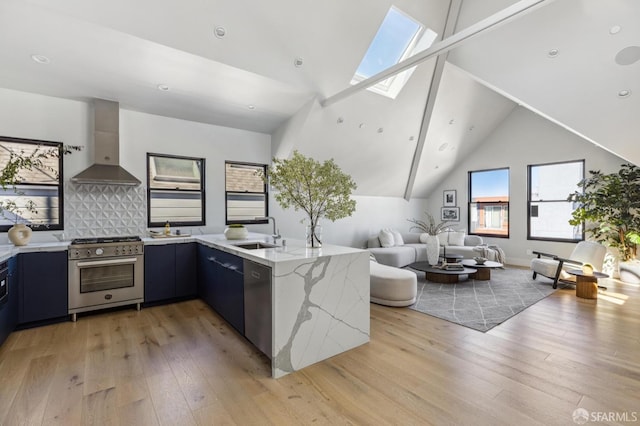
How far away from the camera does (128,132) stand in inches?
165

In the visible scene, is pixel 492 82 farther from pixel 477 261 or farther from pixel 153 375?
pixel 153 375

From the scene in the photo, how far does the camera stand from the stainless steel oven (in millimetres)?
3340

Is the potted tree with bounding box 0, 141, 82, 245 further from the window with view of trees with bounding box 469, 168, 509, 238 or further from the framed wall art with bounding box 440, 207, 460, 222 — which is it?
the window with view of trees with bounding box 469, 168, 509, 238

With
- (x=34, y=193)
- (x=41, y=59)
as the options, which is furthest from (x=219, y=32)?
(x=34, y=193)

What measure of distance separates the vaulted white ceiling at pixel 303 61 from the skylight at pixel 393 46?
6.8 inches

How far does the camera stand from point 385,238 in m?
6.81

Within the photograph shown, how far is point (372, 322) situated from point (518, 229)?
557 centimetres

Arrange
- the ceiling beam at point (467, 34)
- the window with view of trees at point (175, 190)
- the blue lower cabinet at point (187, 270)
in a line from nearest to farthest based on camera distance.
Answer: the ceiling beam at point (467, 34) < the blue lower cabinet at point (187, 270) < the window with view of trees at point (175, 190)

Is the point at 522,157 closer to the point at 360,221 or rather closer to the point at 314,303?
the point at 360,221

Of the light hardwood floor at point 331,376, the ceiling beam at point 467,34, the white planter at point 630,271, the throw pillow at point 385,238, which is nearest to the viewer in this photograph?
the light hardwood floor at point 331,376

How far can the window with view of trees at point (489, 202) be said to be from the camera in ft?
23.9

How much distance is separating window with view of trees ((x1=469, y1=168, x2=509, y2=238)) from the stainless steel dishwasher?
6.94m

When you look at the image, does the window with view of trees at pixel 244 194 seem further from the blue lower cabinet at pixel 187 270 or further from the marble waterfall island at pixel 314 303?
the marble waterfall island at pixel 314 303

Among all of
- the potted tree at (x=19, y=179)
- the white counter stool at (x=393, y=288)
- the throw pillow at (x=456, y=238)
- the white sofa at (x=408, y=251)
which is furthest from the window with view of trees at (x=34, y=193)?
the throw pillow at (x=456, y=238)
